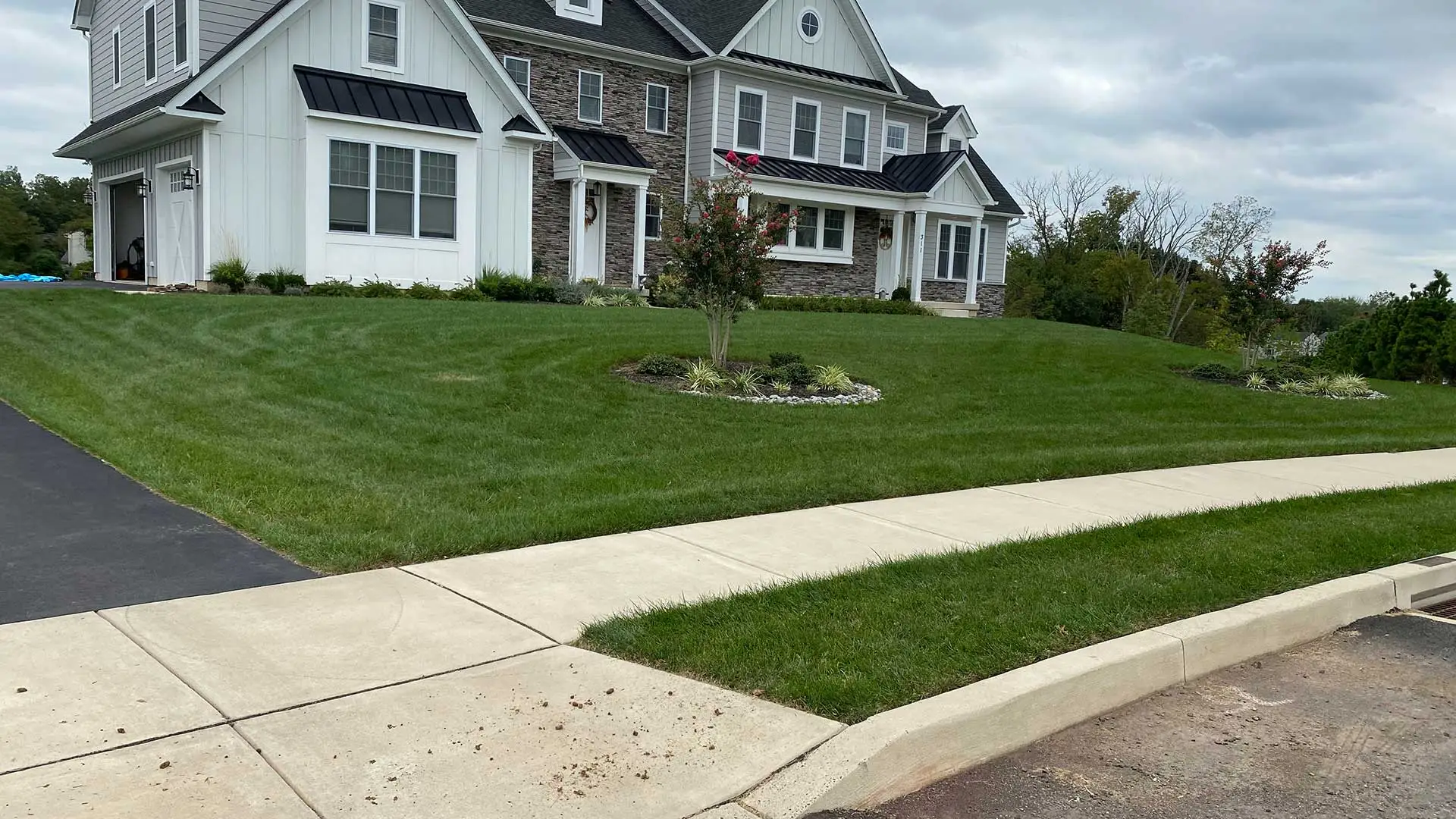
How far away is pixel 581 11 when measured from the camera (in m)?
26.6

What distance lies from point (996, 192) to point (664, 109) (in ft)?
41.5

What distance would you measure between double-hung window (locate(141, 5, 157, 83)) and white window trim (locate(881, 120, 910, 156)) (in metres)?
19.5

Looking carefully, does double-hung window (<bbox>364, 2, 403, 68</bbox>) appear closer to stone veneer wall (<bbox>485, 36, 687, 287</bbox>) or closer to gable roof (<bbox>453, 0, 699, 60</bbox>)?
gable roof (<bbox>453, 0, 699, 60</bbox>)

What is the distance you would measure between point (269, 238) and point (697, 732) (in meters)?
18.0

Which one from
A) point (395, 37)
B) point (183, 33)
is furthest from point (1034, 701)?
point (183, 33)

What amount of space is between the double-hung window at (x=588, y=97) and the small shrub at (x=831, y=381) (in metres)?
15.5

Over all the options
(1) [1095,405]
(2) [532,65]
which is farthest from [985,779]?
(2) [532,65]

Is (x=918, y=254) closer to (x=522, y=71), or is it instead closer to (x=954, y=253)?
(x=954, y=253)

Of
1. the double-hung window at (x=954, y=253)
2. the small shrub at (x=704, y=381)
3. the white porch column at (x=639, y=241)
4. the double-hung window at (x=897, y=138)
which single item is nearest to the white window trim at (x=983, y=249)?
the double-hung window at (x=954, y=253)

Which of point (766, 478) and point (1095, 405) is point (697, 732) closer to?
point (766, 478)

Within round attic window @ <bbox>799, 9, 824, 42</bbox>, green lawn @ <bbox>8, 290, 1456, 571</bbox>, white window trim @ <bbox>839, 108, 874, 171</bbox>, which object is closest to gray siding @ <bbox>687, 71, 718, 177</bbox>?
round attic window @ <bbox>799, 9, 824, 42</bbox>

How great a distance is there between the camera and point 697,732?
394cm

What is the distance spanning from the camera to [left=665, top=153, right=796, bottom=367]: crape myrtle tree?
39.1ft

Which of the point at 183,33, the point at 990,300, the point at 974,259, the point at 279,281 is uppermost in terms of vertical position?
the point at 183,33
